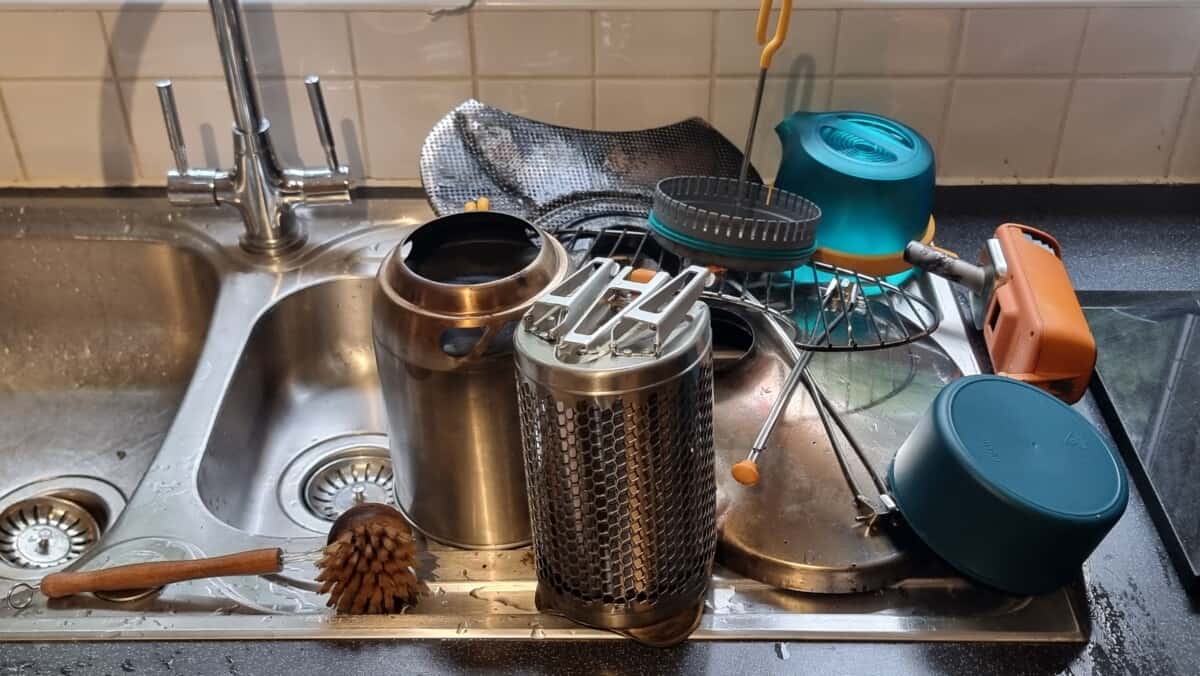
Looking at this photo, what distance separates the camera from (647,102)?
1032 mm

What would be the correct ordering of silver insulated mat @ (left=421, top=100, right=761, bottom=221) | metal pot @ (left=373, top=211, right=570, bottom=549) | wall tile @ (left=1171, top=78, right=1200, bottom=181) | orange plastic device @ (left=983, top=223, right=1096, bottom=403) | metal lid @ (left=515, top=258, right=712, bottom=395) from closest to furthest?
metal lid @ (left=515, top=258, right=712, bottom=395) → metal pot @ (left=373, top=211, right=570, bottom=549) → orange plastic device @ (left=983, top=223, right=1096, bottom=403) → silver insulated mat @ (left=421, top=100, right=761, bottom=221) → wall tile @ (left=1171, top=78, right=1200, bottom=181)

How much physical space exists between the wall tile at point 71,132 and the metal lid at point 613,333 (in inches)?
28.2

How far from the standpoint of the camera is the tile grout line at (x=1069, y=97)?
38.9 inches

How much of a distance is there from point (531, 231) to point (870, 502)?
29 centimetres

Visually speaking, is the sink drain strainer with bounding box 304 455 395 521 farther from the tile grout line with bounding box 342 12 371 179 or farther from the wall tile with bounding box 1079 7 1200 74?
the wall tile with bounding box 1079 7 1200 74

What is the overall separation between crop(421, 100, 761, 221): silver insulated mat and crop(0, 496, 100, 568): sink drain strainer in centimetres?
45

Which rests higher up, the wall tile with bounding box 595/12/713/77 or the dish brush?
the wall tile with bounding box 595/12/713/77

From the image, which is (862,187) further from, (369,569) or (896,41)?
(369,569)

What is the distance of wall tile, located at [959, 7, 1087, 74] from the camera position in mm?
979

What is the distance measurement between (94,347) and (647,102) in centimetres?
64

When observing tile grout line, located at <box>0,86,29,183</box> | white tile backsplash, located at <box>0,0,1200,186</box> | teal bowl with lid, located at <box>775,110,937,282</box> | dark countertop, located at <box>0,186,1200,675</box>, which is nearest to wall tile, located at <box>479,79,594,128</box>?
white tile backsplash, located at <box>0,0,1200,186</box>

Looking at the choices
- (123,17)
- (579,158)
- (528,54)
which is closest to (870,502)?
(579,158)

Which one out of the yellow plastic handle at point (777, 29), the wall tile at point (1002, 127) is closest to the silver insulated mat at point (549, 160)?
the yellow plastic handle at point (777, 29)

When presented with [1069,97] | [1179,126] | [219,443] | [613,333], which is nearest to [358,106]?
[219,443]
